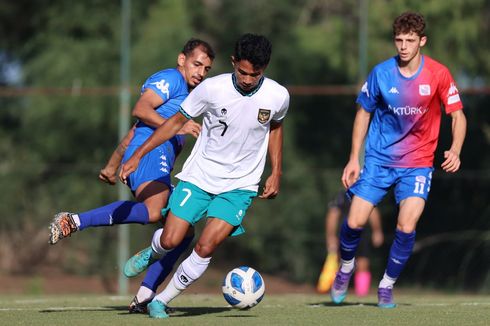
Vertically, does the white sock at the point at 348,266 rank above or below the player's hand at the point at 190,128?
below

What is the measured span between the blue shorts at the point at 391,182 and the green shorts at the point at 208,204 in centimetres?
130

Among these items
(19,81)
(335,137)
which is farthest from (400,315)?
(19,81)

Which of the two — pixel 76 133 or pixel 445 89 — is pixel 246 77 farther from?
pixel 76 133

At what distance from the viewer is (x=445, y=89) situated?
8.17 m

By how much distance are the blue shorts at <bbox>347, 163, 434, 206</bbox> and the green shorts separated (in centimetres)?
130

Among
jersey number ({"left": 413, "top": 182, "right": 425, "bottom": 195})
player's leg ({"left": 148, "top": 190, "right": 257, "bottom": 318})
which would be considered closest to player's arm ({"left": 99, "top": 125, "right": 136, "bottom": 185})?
player's leg ({"left": 148, "top": 190, "right": 257, "bottom": 318})

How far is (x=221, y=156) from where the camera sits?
731 cm

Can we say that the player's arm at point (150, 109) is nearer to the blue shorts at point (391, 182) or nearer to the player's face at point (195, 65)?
the player's face at point (195, 65)

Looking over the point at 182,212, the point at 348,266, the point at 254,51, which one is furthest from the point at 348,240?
the point at 254,51

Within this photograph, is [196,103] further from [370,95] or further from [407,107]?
[407,107]

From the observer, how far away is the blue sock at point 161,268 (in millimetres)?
7680

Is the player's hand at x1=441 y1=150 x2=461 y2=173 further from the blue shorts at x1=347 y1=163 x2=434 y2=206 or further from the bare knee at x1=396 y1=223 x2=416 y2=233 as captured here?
the bare knee at x1=396 y1=223 x2=416 y2=233

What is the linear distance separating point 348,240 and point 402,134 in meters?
0.94

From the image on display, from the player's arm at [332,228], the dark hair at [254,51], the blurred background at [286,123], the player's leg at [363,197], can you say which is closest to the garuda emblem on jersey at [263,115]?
the dark hair at [254,51]
